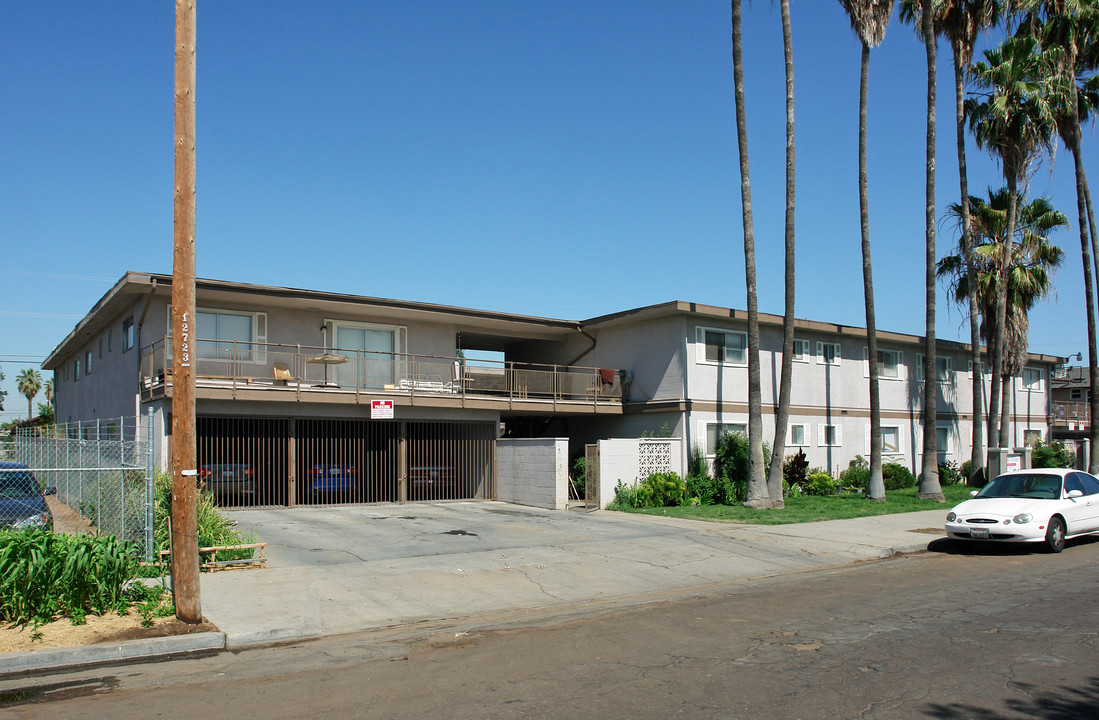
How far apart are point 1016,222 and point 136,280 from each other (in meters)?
28.6

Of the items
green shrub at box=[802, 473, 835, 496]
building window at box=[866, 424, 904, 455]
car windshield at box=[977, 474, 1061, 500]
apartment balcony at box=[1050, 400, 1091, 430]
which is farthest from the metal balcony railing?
apartment balcony at box=[1050, 400, 1091, 430]

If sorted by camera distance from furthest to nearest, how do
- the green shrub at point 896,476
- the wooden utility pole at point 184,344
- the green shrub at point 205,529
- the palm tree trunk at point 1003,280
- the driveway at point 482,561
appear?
the green shrub at point 896,476 < the palm tree trunk at point 1003,280 < the green shrub at point 205,529 < the driveway at point 482,561 < the wooden utility pole at point 184,344

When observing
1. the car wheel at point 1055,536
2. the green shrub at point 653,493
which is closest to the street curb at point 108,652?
the car wheel at point 1055,536

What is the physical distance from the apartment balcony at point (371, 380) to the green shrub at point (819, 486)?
6.72m

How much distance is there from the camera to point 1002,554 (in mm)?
14531

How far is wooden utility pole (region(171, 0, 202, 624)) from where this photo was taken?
868 cm

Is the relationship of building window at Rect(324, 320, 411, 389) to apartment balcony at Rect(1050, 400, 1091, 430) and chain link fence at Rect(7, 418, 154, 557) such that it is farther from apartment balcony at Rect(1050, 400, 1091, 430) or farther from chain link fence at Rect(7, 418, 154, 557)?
apartment balcony at Rect(1050, 400, 1091, 430)

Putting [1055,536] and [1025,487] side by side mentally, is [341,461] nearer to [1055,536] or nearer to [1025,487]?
[1025,487]

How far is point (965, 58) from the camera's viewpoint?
88.8ft

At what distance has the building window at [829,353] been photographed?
94.2 ft

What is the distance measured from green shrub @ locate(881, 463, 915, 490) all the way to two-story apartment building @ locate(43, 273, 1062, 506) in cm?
119

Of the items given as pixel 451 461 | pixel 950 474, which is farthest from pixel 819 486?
pixel 451 461

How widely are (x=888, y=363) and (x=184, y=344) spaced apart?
91.3 ft

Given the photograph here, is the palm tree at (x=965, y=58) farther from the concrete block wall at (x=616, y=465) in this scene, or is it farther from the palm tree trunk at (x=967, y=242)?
the concrete block wall at (x=616, y=465)
